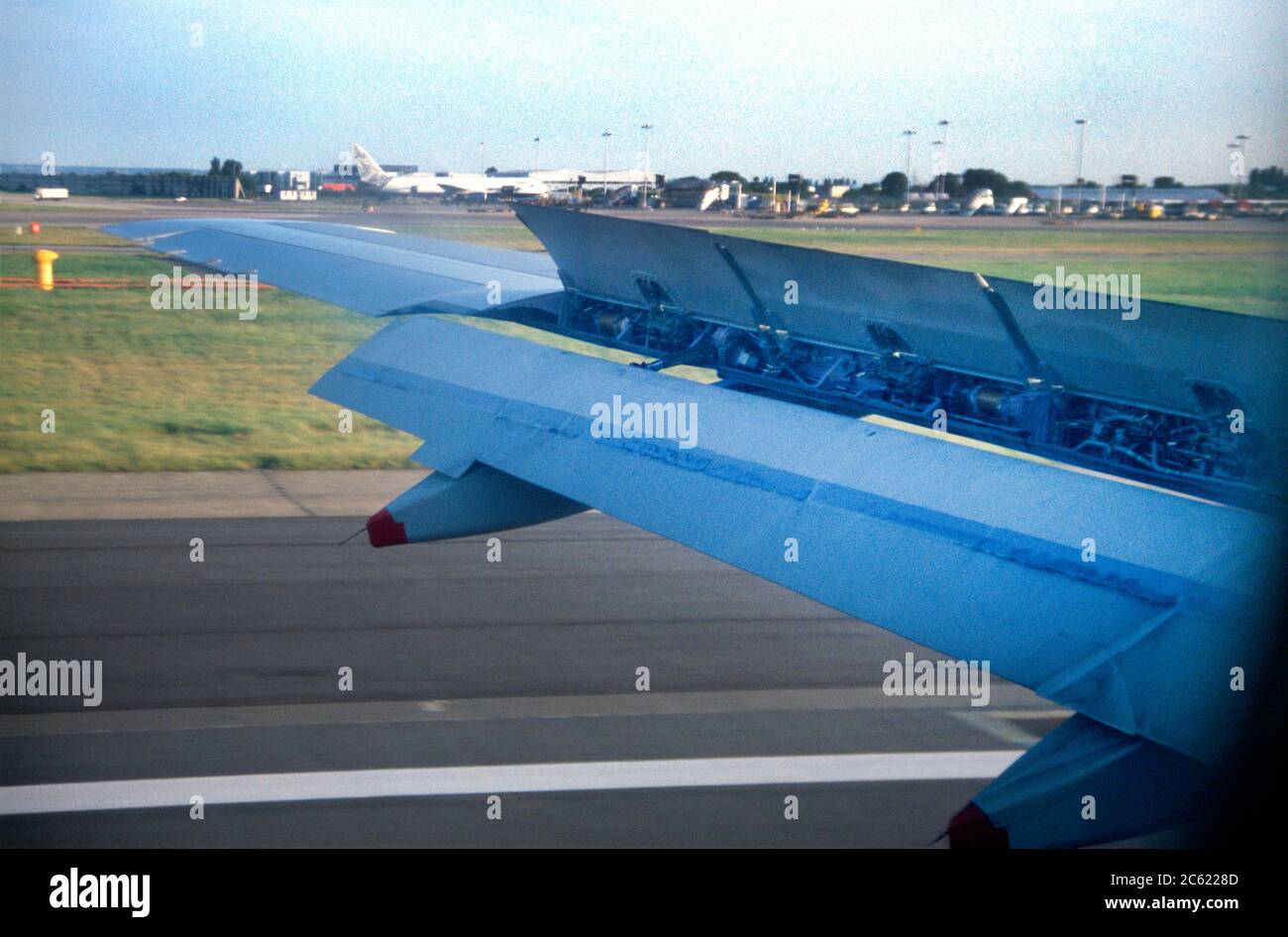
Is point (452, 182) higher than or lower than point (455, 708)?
higher

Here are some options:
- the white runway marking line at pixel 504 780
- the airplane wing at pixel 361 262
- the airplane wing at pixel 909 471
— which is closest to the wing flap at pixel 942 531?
the airplane wing at pixel 909 471

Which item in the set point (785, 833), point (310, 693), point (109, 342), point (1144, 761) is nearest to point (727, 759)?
point (785, 833)

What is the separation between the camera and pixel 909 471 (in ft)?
7.73

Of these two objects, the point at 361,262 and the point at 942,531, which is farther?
the point at 361,262

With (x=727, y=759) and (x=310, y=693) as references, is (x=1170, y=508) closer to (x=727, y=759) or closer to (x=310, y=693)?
(x=727, y=759)

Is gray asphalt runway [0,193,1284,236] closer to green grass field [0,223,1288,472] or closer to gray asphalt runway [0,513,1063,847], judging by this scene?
green grass field [0,223,1288,472]

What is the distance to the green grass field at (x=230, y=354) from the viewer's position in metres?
3.19

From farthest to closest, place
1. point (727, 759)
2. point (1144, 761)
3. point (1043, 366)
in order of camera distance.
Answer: point (727, 759) → point (1043, 366) → point (1144, 761)

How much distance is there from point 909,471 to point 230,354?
9.44 meters

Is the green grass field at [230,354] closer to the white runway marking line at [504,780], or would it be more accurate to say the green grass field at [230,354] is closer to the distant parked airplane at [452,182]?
the distant parked airplane at [452,182]

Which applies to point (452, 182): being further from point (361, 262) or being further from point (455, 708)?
point (455, 708)

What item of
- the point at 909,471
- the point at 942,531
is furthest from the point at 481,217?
the point at 942,531
